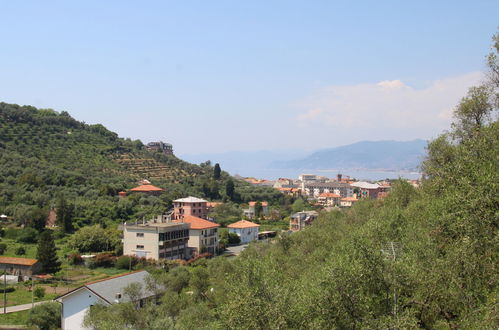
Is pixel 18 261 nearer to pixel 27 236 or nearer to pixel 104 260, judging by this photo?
pixel 104 260

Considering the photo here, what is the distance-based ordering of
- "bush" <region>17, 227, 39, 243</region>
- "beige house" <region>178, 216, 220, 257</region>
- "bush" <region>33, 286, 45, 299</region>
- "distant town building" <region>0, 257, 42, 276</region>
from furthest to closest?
"beige house" <region>178, 216, 220, 257</region>, "bush" <region>17, 227, 39, 243</region>, "distant town building" <region>0, 257, 42, 276</region>, "bush" <region>33, 286, 45, 299</region>

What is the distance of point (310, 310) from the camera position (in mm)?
12703

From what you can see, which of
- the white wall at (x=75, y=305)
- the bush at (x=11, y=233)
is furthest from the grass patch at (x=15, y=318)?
the bush at (x=11, y=233)

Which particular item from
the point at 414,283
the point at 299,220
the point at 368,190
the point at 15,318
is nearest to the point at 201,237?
the point at 299,220

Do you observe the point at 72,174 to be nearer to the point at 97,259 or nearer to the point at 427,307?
the point at 97,259

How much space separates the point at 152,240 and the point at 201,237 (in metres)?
6.55

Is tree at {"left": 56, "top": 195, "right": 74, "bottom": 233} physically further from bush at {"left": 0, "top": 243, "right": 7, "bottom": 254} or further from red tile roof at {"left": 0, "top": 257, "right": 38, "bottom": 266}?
red tile roof at {"left": 0, "top": 257, "right": 38, "bottom": 266}

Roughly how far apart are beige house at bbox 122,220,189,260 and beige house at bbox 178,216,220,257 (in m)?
2.48

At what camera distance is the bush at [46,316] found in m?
26.6

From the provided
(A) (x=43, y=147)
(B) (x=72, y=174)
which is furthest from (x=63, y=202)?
(A) (x=43, y=147)

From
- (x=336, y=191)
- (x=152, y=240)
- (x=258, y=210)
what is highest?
(x=336, y=191)

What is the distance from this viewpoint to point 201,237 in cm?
5019

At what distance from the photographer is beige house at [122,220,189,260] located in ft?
148

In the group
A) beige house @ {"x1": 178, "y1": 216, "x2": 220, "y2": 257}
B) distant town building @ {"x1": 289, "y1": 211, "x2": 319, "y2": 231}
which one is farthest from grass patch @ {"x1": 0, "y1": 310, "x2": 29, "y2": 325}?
distant town building @ {"x1": 289, "y1": 211, "x2": 319, "y2": 231}
